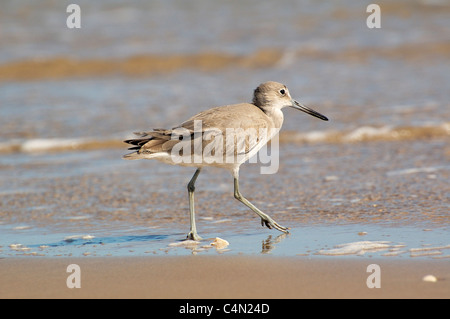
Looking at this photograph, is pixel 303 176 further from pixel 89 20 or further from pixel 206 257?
pixel 89 20

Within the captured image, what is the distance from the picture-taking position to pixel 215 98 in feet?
33.4

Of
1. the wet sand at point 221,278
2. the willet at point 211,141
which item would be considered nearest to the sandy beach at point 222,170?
the wet sand at point 221,278

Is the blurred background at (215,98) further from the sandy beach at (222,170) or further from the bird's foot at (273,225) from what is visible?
the bird's foot at (273,225)

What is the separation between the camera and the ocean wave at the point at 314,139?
8117mm

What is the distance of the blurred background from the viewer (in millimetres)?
6195

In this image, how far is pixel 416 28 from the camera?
1371 cm

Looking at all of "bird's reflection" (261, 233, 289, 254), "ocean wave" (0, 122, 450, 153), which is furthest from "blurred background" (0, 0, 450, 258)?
"bird's reflection" (261, 233, 289, 254)

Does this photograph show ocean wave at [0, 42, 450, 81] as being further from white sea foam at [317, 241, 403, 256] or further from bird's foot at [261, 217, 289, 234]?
white sea foam at [317, 241, 403, 256]

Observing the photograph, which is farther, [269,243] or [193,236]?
[193,236]

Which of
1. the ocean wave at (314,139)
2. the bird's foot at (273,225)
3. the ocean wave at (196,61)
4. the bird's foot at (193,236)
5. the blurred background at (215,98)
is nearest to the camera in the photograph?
the bird's foot at (193,236)

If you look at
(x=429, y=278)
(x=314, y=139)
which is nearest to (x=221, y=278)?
(x=429, y=278)

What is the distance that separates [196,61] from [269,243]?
851 centimetres

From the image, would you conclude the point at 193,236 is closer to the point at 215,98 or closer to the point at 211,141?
the point at 211,141

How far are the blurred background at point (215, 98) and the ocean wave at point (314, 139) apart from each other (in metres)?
0.02
